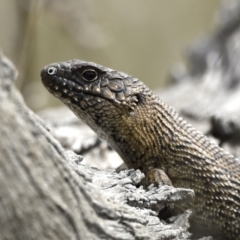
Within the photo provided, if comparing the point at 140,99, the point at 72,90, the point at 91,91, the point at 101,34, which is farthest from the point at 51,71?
the point at 101,34

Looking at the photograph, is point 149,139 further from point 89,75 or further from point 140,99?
point 89,75

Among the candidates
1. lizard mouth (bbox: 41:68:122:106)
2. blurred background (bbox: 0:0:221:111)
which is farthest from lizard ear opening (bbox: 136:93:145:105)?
blurred background (bbox: 0:0:221:111)

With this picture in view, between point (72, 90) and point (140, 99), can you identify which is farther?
point (140, 99)

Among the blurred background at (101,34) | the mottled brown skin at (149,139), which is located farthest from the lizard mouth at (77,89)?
the blurred background at (101,34)

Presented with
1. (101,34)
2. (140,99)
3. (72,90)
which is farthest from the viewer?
(101,34)

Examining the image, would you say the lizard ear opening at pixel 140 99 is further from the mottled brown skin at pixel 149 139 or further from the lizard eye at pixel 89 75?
the lizard eye at pixel 89 75
